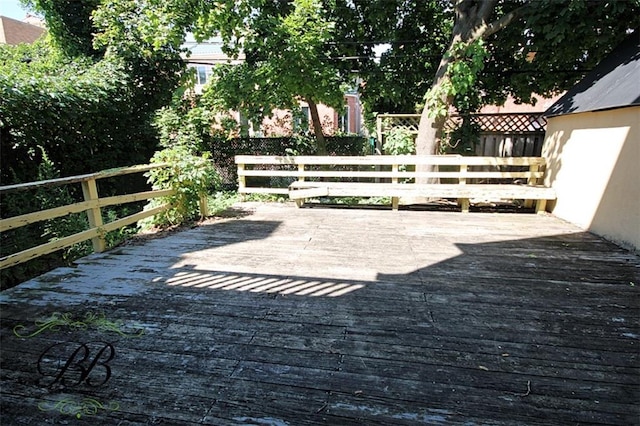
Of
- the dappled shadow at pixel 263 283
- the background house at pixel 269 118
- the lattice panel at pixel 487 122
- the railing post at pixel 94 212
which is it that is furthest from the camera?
the background house at pixel 269 118

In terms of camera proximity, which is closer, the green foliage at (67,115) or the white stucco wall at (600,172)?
the white stucco wall at (600,172)

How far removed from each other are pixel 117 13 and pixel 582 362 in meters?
8.71

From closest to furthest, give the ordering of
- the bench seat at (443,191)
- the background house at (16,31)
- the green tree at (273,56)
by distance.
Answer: the bench seat at (443,191)
the green tree at (273,56)
the background house at (16,31)

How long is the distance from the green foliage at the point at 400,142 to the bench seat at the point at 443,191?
4.46ft

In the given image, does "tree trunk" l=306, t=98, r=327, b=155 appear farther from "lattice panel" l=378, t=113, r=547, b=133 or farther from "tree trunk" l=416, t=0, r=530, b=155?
"tree trunk" l=416, t=0, r=530, b=155

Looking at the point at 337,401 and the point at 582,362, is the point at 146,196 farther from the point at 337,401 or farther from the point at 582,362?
the point at 582,362

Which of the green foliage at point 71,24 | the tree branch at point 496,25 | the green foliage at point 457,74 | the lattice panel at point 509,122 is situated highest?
the green foliage at point 71,24

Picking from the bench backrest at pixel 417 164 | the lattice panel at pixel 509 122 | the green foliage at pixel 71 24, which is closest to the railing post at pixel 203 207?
the bench backrest at pixel 417 164

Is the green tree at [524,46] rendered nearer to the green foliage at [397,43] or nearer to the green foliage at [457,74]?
the green foliage at [457,74]

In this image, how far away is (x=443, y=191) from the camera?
5609 mm

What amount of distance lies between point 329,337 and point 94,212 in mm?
3105

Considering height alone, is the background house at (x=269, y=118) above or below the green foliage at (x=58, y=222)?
above

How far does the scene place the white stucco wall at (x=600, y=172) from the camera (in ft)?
12.3

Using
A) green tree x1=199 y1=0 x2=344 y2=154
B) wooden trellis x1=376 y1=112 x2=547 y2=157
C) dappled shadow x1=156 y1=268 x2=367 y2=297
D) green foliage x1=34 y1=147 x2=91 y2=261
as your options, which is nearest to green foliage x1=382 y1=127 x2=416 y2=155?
wooden trellis x1=376 y1=112 x2=547 y2=157
